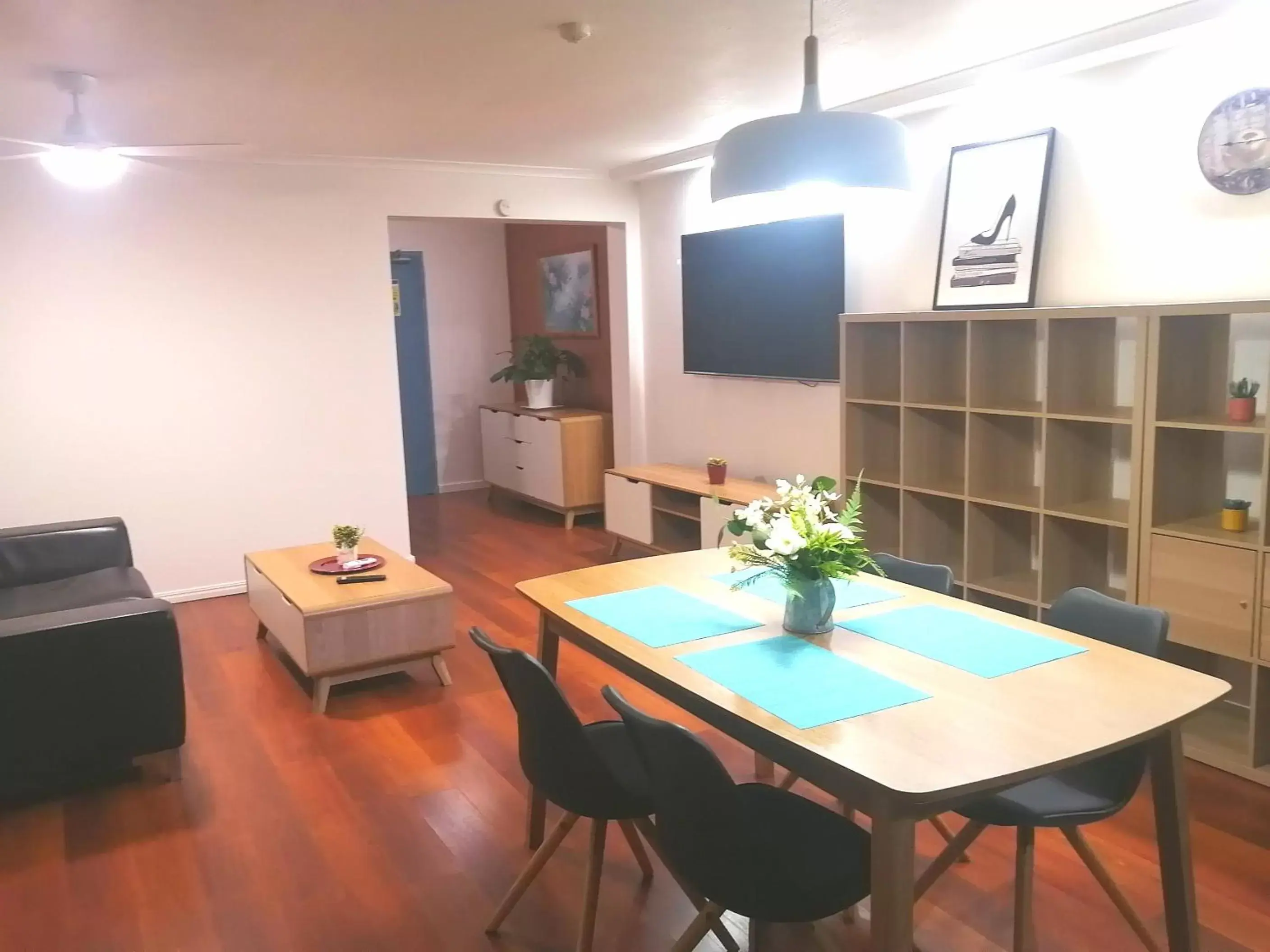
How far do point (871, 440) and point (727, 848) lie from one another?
114 inches

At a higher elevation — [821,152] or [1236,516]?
[821,152]

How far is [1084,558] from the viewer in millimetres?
3719

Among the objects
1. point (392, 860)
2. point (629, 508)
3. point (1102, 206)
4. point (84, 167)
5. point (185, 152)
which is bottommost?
point (392, 860)

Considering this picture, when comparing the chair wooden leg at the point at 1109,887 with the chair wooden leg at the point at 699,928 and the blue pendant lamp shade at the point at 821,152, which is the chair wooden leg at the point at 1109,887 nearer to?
the chair wooden leg at the point at 699,928

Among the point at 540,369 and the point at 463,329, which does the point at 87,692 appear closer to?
the point at 540,369

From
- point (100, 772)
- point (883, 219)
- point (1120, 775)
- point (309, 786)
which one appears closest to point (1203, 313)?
point (1120, 775)

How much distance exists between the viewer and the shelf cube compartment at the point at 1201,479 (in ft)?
10.5

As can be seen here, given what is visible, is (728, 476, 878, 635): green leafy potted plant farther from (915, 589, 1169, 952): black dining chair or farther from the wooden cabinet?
the wooden cabinet

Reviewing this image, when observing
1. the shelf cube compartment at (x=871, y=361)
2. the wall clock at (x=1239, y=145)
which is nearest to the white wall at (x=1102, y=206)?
the wall clock at (x=1239, y=145)

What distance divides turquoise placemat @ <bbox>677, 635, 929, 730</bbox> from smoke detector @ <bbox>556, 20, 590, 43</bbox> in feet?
6.54

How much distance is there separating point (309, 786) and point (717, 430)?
3345 mm

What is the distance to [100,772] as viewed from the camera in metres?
3.20

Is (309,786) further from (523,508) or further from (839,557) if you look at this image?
(523,508)

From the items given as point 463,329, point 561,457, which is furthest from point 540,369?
point 463,329
